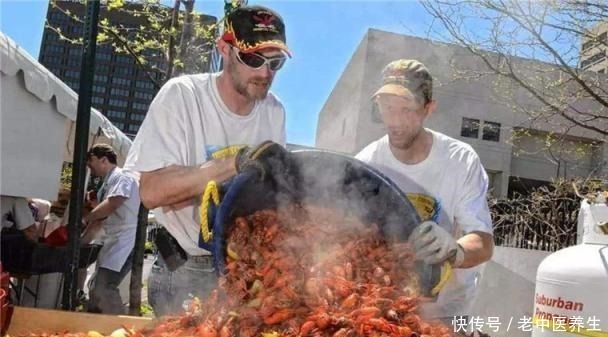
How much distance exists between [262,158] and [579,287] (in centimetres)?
161

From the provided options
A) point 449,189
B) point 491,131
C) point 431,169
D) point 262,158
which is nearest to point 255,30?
point 262,158

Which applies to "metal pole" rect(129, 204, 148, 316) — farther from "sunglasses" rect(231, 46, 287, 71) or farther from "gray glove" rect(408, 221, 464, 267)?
"gray glove" rect(408, 221, 464, 267)

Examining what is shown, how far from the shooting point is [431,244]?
5.75ft

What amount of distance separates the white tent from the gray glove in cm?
345

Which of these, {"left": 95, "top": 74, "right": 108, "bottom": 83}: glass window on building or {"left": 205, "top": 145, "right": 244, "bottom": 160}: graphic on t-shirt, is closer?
{"left": 205, "top": 145, "right": 244, "bottom": 160}: graphic on t-shirt

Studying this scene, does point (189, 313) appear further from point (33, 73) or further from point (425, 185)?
point (33, 73)

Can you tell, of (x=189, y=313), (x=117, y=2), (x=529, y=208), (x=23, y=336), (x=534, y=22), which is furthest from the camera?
(x=529, y=208)

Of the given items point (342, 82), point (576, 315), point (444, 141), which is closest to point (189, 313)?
point (444, 141)

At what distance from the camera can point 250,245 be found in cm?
173

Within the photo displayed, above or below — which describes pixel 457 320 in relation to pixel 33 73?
below

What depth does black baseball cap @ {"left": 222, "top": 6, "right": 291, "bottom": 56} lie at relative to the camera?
81.8 inches

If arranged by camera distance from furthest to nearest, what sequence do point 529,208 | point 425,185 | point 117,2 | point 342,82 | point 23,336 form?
point 529,208, point 117,2, point 342,82, point 425,185, point 23,336

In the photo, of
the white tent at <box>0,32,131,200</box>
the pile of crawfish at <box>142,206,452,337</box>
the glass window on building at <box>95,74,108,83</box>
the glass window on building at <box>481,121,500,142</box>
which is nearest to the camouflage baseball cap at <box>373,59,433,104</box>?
the pile of crawfish at <box>142,206,452,337</box>

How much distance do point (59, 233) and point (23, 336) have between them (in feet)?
9.06
